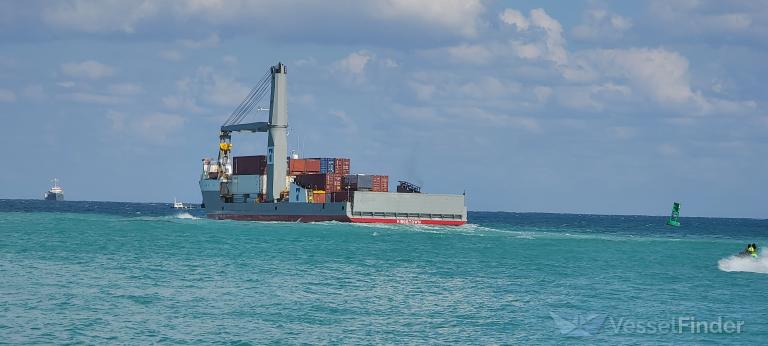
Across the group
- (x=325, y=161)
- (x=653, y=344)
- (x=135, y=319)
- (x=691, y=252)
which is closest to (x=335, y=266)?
(x=135, y=319)

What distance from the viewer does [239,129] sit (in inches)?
5325

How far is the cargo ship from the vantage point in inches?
4550

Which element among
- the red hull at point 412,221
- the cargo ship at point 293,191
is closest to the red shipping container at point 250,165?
the cargo ship at point 293,191

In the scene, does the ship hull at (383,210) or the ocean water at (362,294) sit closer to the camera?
the ocean water at (362,294)

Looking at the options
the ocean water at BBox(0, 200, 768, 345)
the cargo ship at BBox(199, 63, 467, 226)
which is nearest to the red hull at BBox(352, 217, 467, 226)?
the cargo ship at BBox(199, 63, 467, 226)

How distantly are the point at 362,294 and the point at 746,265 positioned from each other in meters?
29.9

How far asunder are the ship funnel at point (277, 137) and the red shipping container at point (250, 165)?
7.11m

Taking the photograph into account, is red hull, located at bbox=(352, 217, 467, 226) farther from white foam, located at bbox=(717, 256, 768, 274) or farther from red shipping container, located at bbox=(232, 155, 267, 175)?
white foam, located at bbox=(717, 256, 768, 274)

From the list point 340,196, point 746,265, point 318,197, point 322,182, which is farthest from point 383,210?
point 746,265

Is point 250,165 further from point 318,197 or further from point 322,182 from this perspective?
point 318,197

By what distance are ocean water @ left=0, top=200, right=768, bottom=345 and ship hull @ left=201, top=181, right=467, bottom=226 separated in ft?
119

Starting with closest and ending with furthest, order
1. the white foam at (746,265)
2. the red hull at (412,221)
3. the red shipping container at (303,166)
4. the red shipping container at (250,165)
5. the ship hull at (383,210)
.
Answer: the white foam at (746,265), the red hull at (412,221), the ship hull at (383,210), the red shipping container at (303,166), the red shipping container at (250,165)

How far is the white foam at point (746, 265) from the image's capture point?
62.1 m

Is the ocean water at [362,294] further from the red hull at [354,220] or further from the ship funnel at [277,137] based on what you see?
the ship funnel at [277,137]
